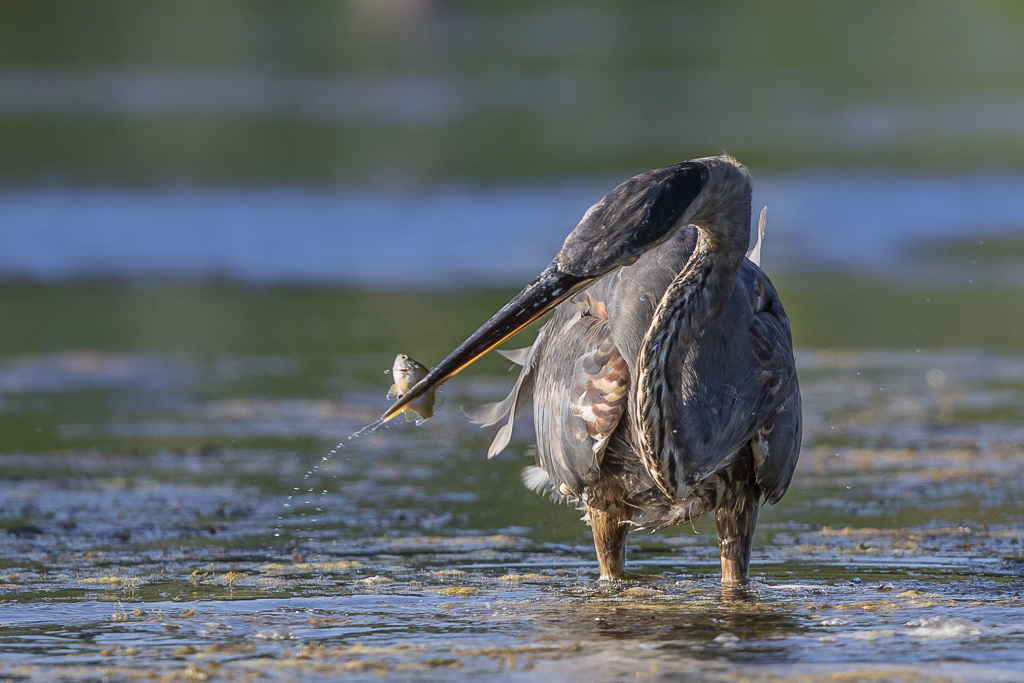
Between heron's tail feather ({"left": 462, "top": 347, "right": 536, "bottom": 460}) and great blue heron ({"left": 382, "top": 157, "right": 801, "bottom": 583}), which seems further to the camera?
heron's tail feather ({"left": 462, "top": 347, "right": 536, "bottom": 460})

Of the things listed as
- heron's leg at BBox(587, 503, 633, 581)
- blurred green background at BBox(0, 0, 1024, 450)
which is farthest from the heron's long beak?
blurred green background at BBox(0, 0, 1024, 450)

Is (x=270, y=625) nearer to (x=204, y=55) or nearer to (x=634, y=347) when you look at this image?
(x=634, y=347)

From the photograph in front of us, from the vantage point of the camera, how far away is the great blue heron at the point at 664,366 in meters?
5.38

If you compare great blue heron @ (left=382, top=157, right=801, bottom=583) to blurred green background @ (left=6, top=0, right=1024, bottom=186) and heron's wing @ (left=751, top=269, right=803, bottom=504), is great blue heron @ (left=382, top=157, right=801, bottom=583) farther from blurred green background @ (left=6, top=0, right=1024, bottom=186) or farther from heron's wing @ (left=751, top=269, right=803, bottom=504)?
blurred green background @ (left=6, top=0, right=1024, bottom=186)

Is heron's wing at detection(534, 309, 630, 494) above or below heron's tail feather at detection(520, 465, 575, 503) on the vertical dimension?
above

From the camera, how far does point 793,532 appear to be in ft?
23.3

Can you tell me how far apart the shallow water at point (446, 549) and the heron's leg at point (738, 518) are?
122mm

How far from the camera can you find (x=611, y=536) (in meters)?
6.31

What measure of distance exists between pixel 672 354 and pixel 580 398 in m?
0.48

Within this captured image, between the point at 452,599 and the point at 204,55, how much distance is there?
4497 centimetres

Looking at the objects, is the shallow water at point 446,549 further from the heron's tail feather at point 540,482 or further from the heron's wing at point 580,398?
the heron's wing at point 580,398

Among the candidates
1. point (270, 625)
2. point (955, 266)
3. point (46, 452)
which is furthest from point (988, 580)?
point (955, 266)

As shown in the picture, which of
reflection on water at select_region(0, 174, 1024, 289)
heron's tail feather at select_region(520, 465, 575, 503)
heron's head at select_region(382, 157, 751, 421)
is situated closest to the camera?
heron's head at select_region(382, 157, 751, 421)

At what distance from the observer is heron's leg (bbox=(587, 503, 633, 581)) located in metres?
6.29
